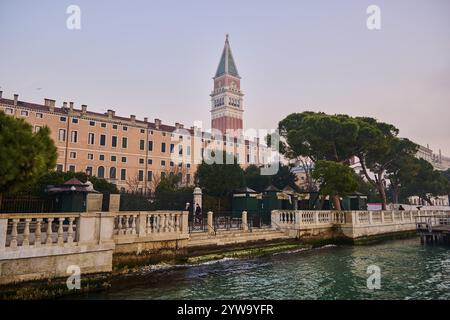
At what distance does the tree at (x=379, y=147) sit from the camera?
2512 cm

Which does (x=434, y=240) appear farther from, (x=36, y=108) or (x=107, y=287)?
(x=36, y=108)

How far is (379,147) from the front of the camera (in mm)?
25672

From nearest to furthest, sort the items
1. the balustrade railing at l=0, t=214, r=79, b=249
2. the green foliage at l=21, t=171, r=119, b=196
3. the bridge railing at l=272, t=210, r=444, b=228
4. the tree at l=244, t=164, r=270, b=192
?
the balustrade railing at l=0, t=214, r=79, b=249
the bridge railing at l=272, t=210, r=444, b=228
the green foliage at l=21, t=171, r=119, b=196
the tree at l=244, t=164, r=270, b=192

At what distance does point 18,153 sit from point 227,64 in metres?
97.2

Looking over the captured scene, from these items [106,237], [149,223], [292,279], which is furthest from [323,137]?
[106,237]

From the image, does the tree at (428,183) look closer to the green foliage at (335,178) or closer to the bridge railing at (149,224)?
the green foliage at (335,178)

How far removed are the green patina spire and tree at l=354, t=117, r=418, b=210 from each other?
68829 mm

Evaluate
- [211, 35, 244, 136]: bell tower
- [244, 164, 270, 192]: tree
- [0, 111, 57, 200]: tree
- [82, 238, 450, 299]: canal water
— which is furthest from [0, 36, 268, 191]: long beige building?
[211, 35, 244, 136]: bell tower

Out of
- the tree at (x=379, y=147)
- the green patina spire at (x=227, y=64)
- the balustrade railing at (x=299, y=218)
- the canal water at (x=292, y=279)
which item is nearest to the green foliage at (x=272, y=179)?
the tree at (x=379, y=147)

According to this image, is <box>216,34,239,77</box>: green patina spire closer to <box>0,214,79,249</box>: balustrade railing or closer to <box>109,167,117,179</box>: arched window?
<box>109,167,117,179</box>: arched window

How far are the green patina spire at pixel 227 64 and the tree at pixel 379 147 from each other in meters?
68.8

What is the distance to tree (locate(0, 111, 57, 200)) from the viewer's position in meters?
5.96

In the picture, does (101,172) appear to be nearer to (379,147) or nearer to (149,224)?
(379,147)
